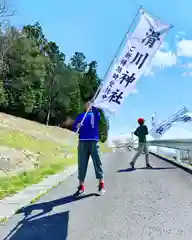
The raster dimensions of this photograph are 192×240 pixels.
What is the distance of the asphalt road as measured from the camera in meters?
5.02

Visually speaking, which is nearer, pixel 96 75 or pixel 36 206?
pixel 36 206

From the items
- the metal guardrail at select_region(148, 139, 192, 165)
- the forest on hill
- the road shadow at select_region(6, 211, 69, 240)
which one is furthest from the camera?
the forest on hill

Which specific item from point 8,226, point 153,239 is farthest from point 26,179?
point 153,239

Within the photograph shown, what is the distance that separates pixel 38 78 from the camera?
192 ft

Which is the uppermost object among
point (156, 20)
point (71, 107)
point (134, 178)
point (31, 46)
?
point (31, 46)

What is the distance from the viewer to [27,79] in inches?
2229

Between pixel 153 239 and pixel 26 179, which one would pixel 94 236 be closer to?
pixel 153 239

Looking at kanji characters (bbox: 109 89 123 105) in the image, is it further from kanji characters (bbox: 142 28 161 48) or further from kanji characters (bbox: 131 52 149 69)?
kanji characters (bbox: 142 28 161 48)

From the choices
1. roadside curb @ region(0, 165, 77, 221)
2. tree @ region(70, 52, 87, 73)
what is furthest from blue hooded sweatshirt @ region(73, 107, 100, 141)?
tree @ region(70, 52, 87, 73)

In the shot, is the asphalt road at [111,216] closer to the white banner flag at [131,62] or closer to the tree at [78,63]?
the white banner flag at [131,62]

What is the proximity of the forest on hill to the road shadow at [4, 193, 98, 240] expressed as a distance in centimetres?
3756

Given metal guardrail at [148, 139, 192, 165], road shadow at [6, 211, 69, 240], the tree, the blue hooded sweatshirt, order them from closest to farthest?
1. road shadow at [6, 211, 69, 240]
2. the blue hooded sweatshirt
3. metal guardrail at [148, 139, 192, 165]
4. the tree

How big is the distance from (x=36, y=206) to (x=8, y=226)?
139 cm

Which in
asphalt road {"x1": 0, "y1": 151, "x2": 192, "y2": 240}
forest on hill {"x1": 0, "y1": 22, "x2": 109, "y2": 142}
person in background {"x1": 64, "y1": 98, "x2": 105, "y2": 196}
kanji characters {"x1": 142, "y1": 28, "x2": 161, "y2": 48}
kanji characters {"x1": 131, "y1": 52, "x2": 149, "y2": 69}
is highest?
forest on hill {"x1": 0, "y1": 22, "x2": 109, "y2": 142}
